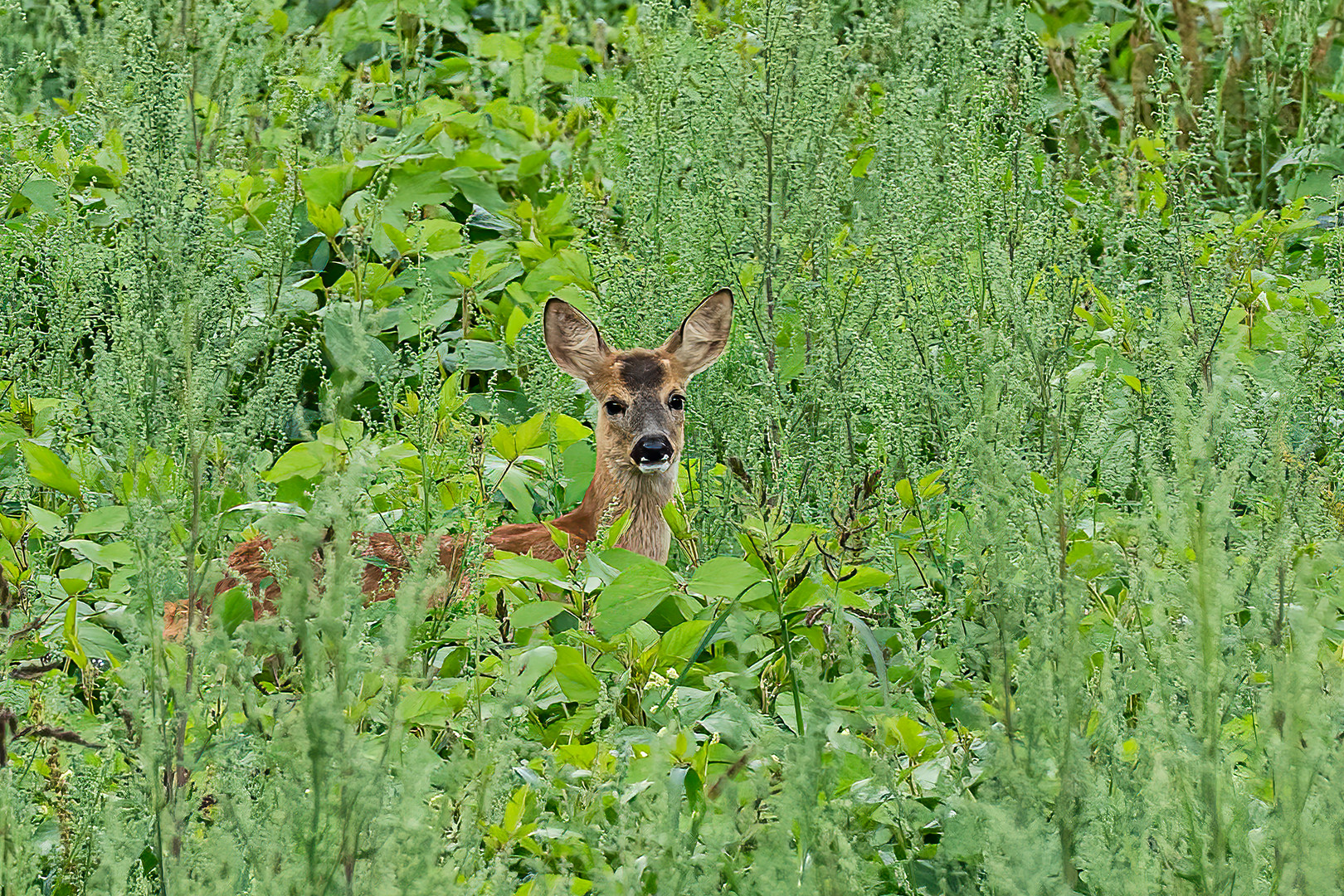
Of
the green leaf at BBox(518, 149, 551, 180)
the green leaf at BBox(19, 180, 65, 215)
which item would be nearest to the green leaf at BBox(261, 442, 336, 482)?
the green leaf at BBox(19, 180, 65, 215)

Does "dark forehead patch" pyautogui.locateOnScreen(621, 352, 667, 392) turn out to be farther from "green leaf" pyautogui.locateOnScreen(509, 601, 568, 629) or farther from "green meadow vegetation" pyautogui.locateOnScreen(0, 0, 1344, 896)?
"green leaf" pyautogui.locateOnScreen(509, 601, 568, 629)

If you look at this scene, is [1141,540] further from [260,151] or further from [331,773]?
[260,151]

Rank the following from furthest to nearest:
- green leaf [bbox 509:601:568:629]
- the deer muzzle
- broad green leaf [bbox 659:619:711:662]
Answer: the deer muzzle < green leaf [bbox 509:601:568:629] < broad green leaf [bbox 659:619:711:662]

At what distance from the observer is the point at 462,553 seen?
3432 mm

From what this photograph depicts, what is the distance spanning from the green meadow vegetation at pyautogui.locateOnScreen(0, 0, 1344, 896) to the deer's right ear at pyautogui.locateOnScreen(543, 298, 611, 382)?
0.13 m

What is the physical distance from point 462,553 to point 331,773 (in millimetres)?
1765

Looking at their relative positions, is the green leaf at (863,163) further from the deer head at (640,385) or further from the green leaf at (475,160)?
the deer head at (640,385)

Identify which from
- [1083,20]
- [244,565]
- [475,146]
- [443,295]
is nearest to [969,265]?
[443,295]

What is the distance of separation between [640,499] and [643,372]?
0.37 m

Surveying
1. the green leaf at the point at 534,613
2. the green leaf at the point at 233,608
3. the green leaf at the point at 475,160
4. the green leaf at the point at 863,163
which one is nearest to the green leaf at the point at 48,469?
the green leaf at the point at 233,608

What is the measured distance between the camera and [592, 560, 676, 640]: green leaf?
3.00 meters

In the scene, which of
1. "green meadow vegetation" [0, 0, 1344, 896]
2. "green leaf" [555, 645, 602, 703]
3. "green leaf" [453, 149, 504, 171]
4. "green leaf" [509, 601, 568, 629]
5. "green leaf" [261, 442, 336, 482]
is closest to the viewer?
"green meadow vegetation" [0, 0, 1344, 896]

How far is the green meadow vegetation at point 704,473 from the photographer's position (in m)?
1.74

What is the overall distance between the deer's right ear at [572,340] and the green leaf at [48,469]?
135cm
